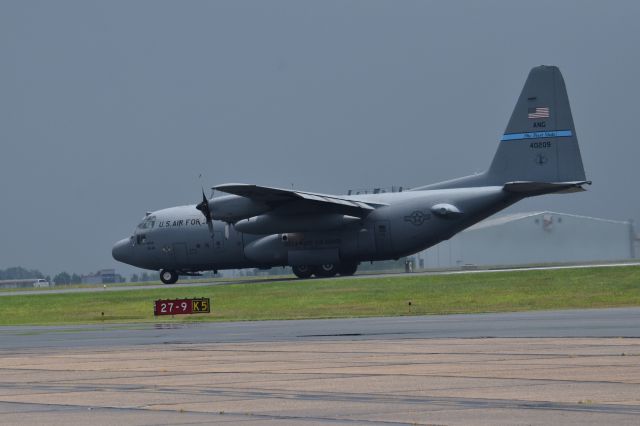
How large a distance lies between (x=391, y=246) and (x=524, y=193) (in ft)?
26.8

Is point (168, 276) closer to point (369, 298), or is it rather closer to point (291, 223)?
point (291, 223)

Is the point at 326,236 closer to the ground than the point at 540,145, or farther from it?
closer to the ground

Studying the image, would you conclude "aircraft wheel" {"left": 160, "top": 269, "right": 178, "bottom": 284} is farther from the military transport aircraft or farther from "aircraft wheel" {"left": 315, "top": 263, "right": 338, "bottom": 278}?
"aircraft wheel" {"left": 315, "top": 263, "right": 338, "bottom": 278}

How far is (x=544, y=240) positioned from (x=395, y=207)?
71.7 ft

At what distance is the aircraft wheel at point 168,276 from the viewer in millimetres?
81000

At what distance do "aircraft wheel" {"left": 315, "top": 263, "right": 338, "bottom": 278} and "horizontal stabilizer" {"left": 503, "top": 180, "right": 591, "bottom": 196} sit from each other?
1193 centimetres

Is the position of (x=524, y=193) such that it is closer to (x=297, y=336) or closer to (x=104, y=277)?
(x=297, y=336)

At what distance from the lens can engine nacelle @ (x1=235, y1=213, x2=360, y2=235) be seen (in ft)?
234

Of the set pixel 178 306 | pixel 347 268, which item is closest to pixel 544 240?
pixel 347 268

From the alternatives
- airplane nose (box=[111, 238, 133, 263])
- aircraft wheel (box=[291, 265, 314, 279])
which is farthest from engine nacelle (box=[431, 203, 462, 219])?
airplane nose (box=[111, 238, 133, 263])

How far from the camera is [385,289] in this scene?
56.4 metres

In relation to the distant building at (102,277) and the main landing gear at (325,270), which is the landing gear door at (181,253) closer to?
the main landing gear at (325,270)

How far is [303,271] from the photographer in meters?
75.4

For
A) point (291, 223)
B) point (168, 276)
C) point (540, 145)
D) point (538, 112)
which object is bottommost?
point (168, 276)
